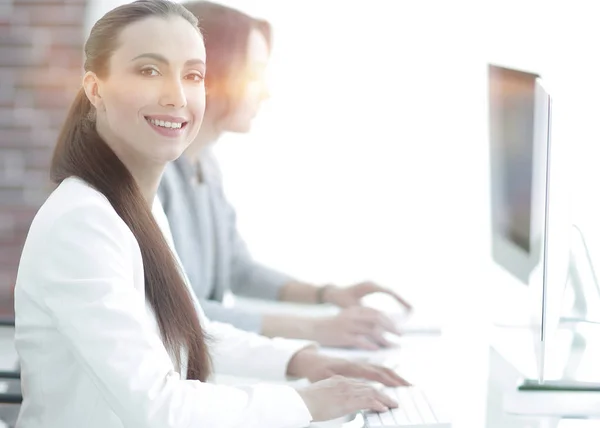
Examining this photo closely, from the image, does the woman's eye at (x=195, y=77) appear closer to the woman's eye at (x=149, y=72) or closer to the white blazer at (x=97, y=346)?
the woman's eye at (x=149, y=72)

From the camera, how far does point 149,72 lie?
1148 mm

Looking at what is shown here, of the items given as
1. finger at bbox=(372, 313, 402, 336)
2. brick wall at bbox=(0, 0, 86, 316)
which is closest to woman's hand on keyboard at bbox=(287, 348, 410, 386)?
finger at bbox=(372, 313, 402, 336)

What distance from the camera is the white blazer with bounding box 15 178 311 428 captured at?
951mm

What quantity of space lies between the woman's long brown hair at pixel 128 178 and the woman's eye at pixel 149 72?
48 mm

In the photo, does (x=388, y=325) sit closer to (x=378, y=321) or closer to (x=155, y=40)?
(x=378, y=321)

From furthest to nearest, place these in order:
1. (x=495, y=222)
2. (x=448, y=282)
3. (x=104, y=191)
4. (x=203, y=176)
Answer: (x=448, y=282), (x=203, y=176), (x=495, y=222), (x=104, y=191)

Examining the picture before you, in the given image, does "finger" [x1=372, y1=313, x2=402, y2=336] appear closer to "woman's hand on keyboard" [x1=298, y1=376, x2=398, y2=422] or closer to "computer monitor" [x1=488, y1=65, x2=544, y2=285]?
"computer monitor" [x1=488, y1=65, x2=544, y2=285]

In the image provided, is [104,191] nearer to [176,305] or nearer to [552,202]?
[176,305]

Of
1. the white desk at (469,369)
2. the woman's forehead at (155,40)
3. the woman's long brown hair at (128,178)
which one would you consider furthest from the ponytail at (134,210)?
the white desk at (469,369)

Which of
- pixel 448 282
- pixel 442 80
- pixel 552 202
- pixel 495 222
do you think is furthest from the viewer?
pixel 448 282

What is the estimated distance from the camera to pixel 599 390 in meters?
1.35

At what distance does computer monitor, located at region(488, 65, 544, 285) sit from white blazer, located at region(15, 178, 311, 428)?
632mm

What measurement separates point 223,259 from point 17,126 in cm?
74

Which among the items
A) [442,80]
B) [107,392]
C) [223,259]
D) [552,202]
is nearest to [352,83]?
[442,80]
